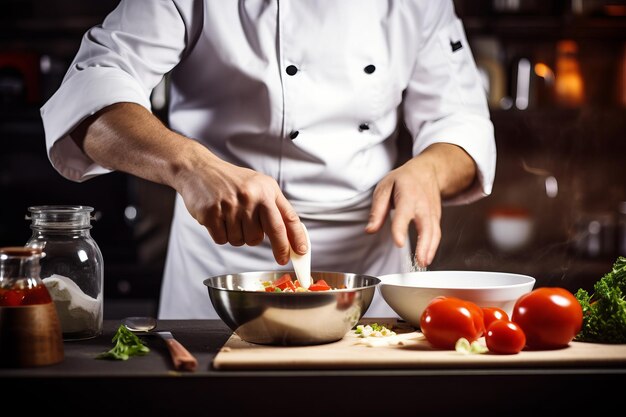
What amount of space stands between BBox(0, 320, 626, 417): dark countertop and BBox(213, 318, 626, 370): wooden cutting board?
0.07 ft

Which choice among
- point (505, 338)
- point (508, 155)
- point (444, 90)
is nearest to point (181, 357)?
point (505, 338)

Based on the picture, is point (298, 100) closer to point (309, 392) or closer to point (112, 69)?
point (112, 69)

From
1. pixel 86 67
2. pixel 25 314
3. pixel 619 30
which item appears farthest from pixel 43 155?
pixel 619 30

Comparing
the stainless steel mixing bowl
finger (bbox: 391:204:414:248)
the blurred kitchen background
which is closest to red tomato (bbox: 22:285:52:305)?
the stainless steel mixing bowl

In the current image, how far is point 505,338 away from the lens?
3.16ft

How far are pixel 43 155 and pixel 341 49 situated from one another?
5.12ft

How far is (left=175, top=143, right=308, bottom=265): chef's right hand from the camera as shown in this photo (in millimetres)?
1077

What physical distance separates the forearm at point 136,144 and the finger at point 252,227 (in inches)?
5.6

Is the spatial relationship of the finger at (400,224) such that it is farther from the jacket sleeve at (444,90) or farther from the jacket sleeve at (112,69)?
the jacket sleeve at (112,69)

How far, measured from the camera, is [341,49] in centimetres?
156

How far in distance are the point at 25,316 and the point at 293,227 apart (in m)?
0.38

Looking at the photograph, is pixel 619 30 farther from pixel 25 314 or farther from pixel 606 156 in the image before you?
pixel 25 314

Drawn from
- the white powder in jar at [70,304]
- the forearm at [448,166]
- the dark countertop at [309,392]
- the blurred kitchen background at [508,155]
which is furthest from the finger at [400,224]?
the blurred kitchen background at [508,155]

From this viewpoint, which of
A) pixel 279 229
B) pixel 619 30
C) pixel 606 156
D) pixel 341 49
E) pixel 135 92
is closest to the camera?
pixel 279 229
